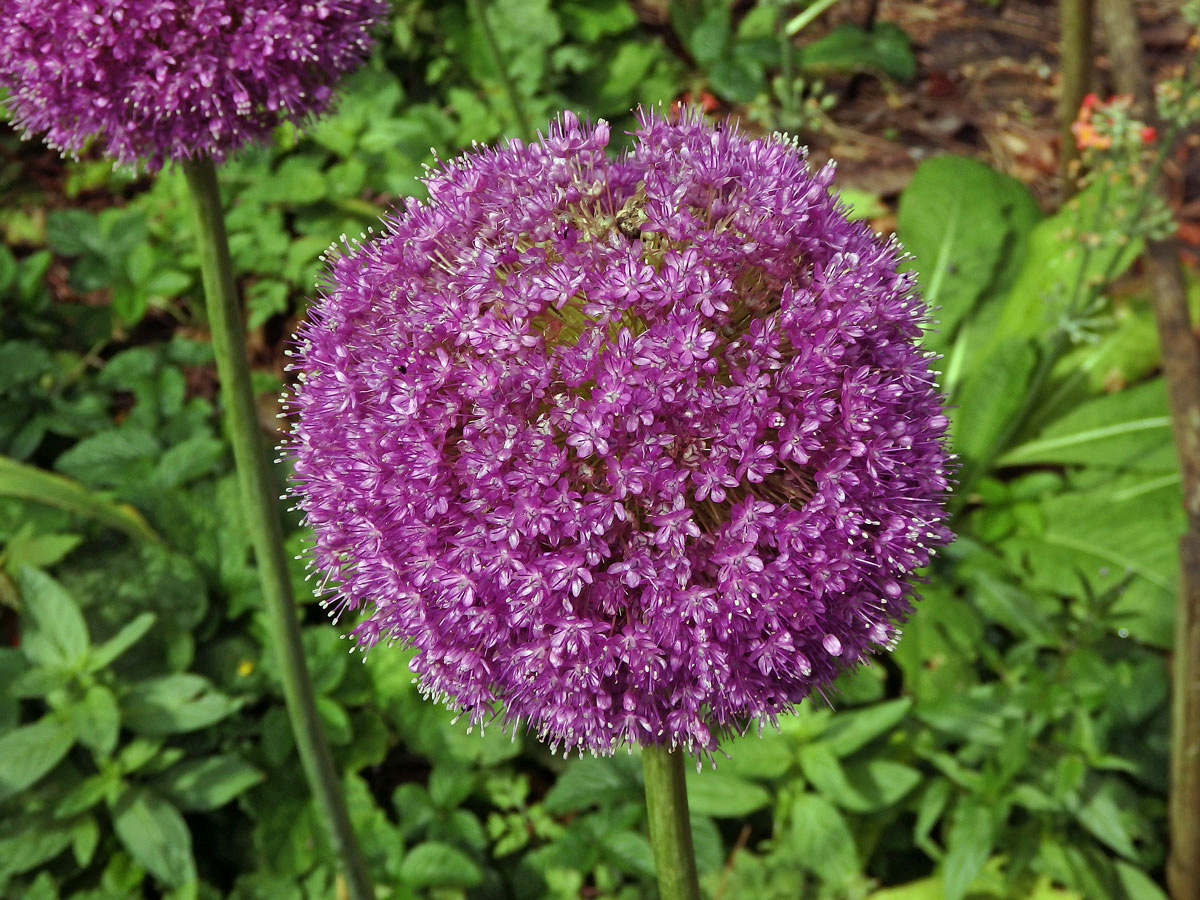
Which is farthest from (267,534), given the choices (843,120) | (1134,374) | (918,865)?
(843,120)

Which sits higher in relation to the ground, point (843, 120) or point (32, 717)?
point (843, 120)

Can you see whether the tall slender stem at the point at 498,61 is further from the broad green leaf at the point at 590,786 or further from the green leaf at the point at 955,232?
the broad green leaf at the point at 590,786

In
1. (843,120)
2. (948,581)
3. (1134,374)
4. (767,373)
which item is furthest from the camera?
(843,120)

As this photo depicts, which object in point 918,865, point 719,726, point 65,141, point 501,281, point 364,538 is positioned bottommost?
point 918,865

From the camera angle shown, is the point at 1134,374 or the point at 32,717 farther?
the point at 1134,374

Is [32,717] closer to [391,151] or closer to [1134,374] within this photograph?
[391,151]

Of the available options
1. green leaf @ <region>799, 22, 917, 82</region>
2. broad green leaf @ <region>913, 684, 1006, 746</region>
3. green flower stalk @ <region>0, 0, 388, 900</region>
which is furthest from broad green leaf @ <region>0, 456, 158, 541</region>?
green leaf @ <region>799, 22, 917, 82</region>

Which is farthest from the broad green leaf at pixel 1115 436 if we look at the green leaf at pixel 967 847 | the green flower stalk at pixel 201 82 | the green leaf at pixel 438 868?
the green flower stalk at pixel 201 82

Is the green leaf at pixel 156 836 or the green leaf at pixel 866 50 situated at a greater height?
the green leaf at pixel 866 50
